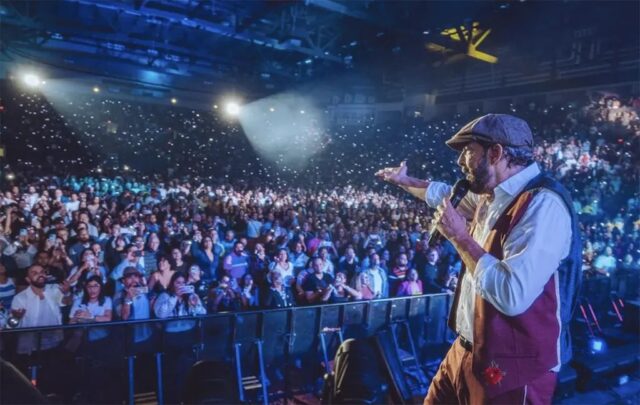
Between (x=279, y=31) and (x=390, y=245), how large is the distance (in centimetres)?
591

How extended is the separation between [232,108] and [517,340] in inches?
658

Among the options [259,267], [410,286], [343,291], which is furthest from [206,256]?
[410,286]

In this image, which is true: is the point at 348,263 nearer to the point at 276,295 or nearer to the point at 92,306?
the point at 276,295

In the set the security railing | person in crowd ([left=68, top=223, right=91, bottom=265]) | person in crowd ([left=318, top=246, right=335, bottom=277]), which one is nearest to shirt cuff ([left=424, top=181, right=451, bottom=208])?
the security railing

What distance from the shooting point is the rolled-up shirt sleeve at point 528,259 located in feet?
4.13

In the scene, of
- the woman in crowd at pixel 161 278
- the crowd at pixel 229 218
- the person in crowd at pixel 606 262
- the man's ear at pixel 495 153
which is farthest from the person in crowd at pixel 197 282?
the person in crowd at pixel 606 262

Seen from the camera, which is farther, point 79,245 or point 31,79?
point 31,79

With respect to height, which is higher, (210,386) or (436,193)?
(436,193)

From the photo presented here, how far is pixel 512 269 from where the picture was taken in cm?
126

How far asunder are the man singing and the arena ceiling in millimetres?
8474

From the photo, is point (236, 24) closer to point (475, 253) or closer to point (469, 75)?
point (475, 253)

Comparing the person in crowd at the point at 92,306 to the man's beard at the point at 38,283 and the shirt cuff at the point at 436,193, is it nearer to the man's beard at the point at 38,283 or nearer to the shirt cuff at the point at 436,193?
the man's beard at the point at 38,283

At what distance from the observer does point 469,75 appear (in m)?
18.5

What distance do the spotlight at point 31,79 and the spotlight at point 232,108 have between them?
21.0 ft
